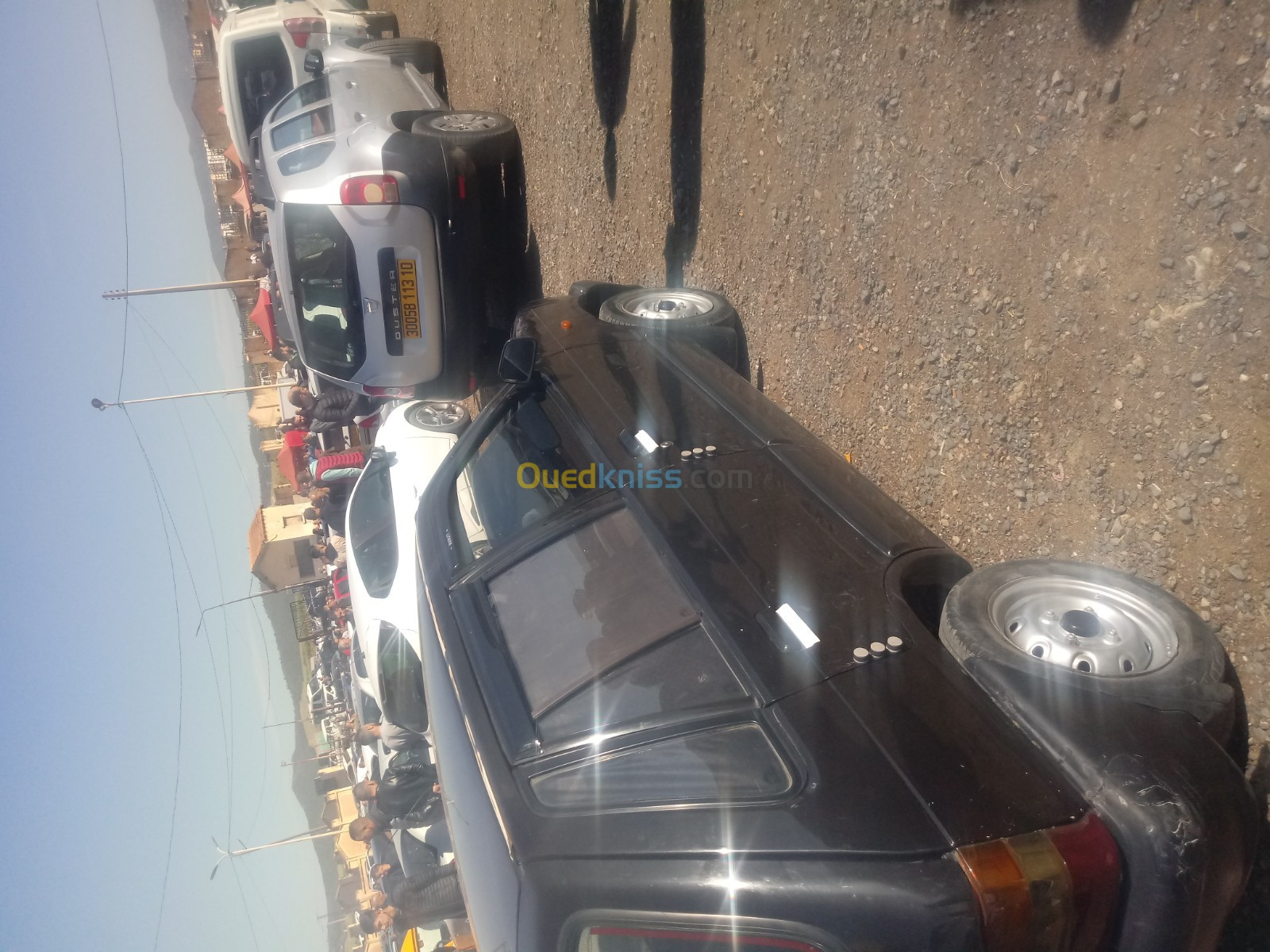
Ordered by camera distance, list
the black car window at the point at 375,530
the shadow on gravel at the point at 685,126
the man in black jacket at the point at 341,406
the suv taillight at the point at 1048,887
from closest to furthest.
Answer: the suv taillight at the point at 1048,887, the shadow on gravel at the point at 685,126, the black car window at the point at 375,530, the man in black jacket at the point at 341,406

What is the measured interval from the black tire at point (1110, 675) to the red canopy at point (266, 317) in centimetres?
1766

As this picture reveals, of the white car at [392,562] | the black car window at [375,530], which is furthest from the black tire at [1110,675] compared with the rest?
the black car window at [375,530]

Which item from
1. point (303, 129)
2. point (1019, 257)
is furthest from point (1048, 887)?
point (303, 129)

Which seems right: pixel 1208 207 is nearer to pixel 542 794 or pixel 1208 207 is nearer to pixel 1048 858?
pixel 1048 858

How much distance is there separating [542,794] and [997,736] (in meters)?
1.18

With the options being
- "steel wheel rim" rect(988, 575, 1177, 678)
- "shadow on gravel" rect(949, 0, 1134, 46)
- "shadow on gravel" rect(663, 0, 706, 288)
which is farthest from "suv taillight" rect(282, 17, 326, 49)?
"steel wheel rim" rect(988, 575, 1177, 678)

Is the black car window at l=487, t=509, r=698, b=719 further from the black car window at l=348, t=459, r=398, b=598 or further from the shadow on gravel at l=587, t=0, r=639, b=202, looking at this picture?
the shadow on gravel at l=587, t=0, r=639, b=202

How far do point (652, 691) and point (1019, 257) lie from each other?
2089mm

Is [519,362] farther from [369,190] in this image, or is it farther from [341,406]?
[341,406]

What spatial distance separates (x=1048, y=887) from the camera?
1631 mm

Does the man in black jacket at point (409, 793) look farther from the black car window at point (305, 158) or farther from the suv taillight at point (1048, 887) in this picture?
the suv taillight at point (1048, 887)

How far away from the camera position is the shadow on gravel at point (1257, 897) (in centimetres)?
226

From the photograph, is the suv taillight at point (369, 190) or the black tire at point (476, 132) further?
the black tire at point (476, 132)

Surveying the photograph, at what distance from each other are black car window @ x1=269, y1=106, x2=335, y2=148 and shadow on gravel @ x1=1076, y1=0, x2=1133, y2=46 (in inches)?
206
